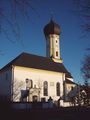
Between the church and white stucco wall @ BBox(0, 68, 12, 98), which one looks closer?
the church

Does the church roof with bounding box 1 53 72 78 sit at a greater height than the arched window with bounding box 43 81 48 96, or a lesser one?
greater

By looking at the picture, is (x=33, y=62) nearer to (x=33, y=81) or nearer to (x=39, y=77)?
(x=39, y=77)

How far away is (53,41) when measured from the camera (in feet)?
204

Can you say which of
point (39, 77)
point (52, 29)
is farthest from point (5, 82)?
point (52, 29)

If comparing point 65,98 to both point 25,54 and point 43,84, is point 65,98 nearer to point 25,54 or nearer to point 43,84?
point 43,84

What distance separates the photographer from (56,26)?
64.0m

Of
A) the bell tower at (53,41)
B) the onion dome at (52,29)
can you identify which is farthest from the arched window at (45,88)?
the onion dome at (52,29)

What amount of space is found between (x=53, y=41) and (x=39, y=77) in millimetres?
17276

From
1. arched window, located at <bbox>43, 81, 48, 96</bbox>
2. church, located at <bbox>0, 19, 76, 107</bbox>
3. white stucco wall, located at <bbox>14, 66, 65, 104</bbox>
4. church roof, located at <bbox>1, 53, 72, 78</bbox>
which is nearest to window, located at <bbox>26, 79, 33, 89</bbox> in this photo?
church, located at <bbox>0, 19, 76, 107</bbox>

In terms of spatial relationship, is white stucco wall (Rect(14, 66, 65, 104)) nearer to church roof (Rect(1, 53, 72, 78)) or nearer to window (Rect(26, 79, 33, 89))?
window (Rect(26, 79, 33, 89))

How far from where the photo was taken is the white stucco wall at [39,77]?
44125mm

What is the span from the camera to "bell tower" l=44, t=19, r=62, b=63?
201 feet

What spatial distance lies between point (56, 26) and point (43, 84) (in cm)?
2131

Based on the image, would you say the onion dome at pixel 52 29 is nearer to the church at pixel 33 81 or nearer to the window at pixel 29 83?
the church at pixel 33 81
